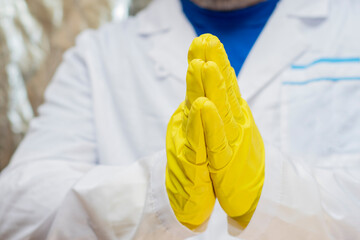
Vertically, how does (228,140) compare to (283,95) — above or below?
above

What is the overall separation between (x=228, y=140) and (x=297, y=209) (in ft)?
0.44

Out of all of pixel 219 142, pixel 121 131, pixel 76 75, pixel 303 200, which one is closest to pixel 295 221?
pixel 303 200

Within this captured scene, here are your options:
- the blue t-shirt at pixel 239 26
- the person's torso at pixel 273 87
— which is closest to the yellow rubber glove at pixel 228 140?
the person's torso at pixel 273 87

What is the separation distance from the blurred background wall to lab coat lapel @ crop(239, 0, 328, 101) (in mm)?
616

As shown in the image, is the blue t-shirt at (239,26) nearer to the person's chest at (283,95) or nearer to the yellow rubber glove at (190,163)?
the person's chest at (283,95)

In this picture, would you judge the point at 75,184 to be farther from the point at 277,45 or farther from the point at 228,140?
the point at 277,45

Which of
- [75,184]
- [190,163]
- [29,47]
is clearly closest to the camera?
[190,163]

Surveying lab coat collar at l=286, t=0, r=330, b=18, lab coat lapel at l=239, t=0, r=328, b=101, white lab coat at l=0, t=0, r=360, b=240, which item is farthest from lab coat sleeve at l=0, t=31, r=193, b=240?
lab coat collar at l=286, t=0, r=330, b=18

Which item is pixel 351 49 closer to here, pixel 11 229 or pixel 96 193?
pixel 96 193

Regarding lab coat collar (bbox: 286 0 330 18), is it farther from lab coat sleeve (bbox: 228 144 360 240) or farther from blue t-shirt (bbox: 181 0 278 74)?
lab coat sleeve (bbox: 228 144 360 240)

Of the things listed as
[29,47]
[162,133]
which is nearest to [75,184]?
[162,133]

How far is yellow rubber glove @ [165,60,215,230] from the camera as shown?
0.42 metres

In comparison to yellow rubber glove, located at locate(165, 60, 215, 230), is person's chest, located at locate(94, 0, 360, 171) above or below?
below

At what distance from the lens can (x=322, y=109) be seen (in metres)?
0.67
